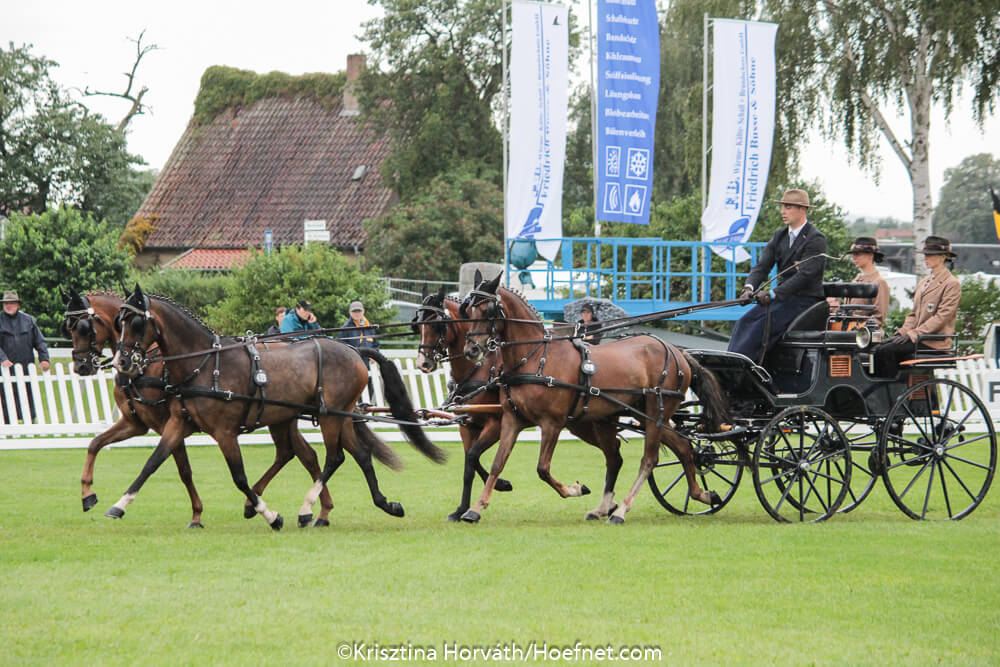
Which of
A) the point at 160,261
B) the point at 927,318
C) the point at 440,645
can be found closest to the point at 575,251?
the point at 160,261

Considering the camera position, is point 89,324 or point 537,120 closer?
point 89,324

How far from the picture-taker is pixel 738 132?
947 inches

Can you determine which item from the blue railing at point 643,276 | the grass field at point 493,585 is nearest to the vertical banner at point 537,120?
the blue railing at point 643,276

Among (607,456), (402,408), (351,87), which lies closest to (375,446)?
(402,408)

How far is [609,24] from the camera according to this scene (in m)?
22.4

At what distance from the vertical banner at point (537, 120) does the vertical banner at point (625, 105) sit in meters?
0.76

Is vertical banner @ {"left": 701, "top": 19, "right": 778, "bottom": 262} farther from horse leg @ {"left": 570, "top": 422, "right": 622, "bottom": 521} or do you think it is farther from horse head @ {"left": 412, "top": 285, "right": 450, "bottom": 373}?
horse head @ {"left": 412, "top": 285, "right": 450, "bottom": 373}

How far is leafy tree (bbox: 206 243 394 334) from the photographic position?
77.0 ft

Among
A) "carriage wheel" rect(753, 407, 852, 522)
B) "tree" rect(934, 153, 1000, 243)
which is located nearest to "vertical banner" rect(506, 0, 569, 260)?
"carriage wheel" rect(753, 407, 852, 522)

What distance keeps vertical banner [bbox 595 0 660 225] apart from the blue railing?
84 centimetres

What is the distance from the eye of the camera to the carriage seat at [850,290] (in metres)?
10.3

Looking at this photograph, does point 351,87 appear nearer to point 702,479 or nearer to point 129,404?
point 702,479

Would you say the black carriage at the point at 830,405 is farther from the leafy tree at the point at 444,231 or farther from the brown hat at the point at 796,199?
the leafy tree at the point at 444,231

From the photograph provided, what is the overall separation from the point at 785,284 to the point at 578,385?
1.84 metres
